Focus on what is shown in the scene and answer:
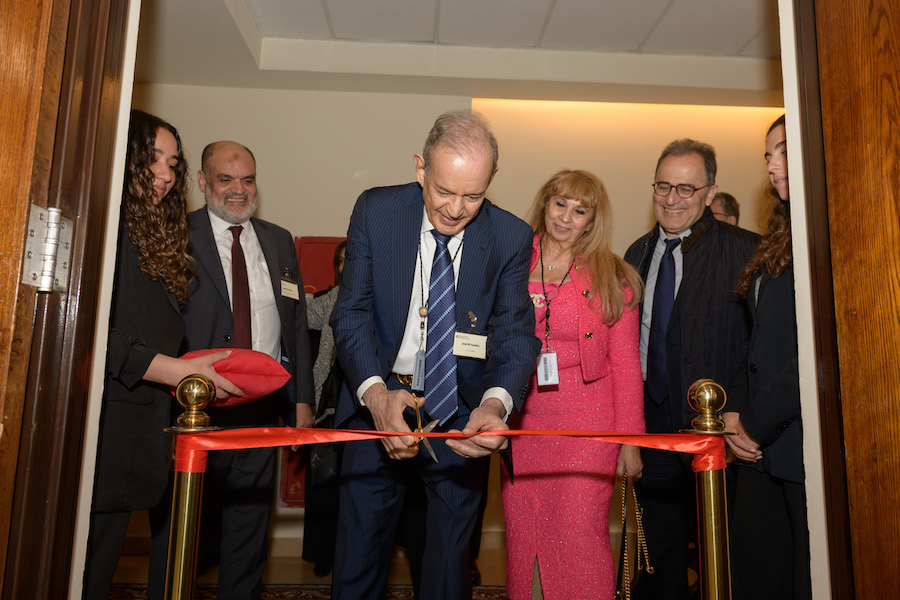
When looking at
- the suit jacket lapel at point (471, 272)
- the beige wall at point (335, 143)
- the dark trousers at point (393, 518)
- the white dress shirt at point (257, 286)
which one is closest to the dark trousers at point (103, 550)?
the dark trousers at point (393, 518)

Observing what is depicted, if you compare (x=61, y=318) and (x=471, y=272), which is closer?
(x=61, y=318)

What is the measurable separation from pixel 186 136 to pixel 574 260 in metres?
3.40

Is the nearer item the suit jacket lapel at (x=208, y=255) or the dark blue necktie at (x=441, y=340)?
the dark blue necktie at (x=441, y=340)

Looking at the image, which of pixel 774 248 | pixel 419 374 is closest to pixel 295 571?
pixel 419 374

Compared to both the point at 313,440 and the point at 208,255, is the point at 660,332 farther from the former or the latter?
the point at 208,255

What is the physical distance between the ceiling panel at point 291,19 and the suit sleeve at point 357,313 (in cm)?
257

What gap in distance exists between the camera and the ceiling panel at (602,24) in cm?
429

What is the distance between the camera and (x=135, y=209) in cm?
233

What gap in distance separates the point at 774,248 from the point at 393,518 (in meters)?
1.55

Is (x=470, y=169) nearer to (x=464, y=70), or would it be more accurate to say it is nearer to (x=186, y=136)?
(x=464, y=70)

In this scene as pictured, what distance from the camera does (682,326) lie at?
2920mm

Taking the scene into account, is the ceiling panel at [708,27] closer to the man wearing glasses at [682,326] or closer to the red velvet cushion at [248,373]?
the man wearing glasses at [682,326]

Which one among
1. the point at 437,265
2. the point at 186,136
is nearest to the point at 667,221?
the point at 437,265

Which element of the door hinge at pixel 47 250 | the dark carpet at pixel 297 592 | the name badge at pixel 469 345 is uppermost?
the door hinge at pixel 47 250
